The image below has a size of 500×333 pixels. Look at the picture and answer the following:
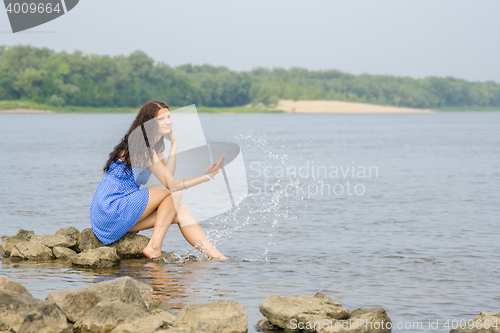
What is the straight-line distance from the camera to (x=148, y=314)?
195 inches

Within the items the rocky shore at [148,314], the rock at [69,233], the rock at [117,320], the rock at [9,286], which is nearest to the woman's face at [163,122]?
the rock at [69,233]

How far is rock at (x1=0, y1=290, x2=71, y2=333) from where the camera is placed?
4.74m

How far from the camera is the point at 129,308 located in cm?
491

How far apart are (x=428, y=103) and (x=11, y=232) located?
174m

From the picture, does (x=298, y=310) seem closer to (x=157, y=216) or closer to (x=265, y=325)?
(x=265, y=325)

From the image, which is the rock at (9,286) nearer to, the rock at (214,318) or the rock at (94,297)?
the rock at (94,297)

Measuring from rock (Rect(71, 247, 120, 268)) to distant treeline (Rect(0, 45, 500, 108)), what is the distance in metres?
105

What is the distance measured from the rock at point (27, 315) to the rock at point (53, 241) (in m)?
3.07

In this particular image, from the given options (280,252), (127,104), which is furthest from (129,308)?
(127,104)

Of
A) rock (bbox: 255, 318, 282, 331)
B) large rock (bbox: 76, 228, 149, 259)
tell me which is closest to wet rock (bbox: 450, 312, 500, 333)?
rock (bbox: 255, 318, 282, 331)

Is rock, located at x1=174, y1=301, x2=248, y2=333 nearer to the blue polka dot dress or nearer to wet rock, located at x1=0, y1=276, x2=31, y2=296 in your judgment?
wet rock, located at x1=0, y1=276, x2=31, y2=296

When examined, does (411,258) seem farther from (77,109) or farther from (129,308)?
(77,109)

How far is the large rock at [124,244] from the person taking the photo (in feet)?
25.6

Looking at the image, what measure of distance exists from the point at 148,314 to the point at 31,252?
3.40 m
